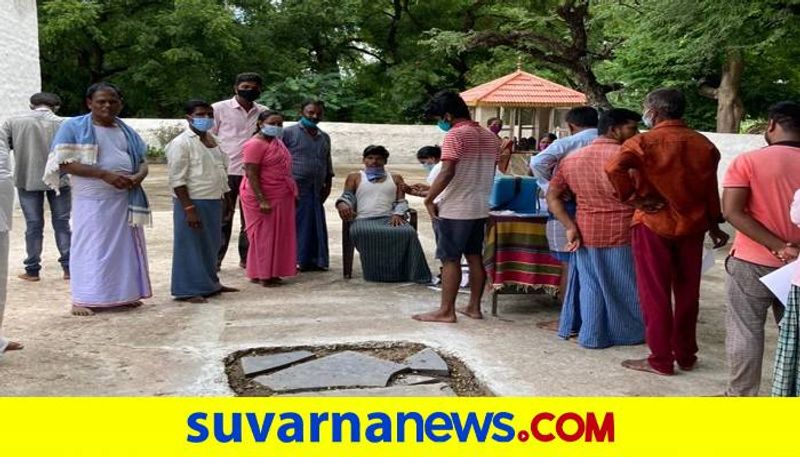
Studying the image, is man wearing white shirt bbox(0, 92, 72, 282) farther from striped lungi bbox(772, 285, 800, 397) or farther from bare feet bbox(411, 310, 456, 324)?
striped lungi bbox(772, 285, 800, 397)

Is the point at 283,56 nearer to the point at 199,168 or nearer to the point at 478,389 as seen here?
the point at 199,168

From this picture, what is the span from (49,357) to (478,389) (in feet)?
8.21

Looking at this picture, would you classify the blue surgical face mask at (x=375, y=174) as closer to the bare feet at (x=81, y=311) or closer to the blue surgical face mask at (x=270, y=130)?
the blue surgical face mask at (x=270, y=130)

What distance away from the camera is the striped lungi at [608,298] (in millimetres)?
4996

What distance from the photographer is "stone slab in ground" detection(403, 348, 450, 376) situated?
177 inches

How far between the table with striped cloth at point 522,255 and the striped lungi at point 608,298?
56cm

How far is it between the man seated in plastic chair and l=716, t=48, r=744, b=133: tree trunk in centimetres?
1005

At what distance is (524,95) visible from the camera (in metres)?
16.7

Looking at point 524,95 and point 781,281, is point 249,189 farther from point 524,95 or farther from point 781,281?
point 524,95

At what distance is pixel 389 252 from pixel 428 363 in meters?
2.38

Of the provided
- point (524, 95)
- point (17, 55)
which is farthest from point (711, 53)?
point (17, 55)

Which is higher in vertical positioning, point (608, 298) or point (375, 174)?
point (375, 174)

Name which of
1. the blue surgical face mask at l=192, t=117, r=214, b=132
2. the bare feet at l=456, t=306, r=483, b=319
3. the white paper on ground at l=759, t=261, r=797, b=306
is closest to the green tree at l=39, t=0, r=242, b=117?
the blue surgical face mask at l=192, t=117, r=214, b=132

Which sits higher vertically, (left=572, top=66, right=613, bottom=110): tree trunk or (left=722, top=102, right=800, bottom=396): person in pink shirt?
(left=572, top=66, right=613, bottom=110): tree trunk
